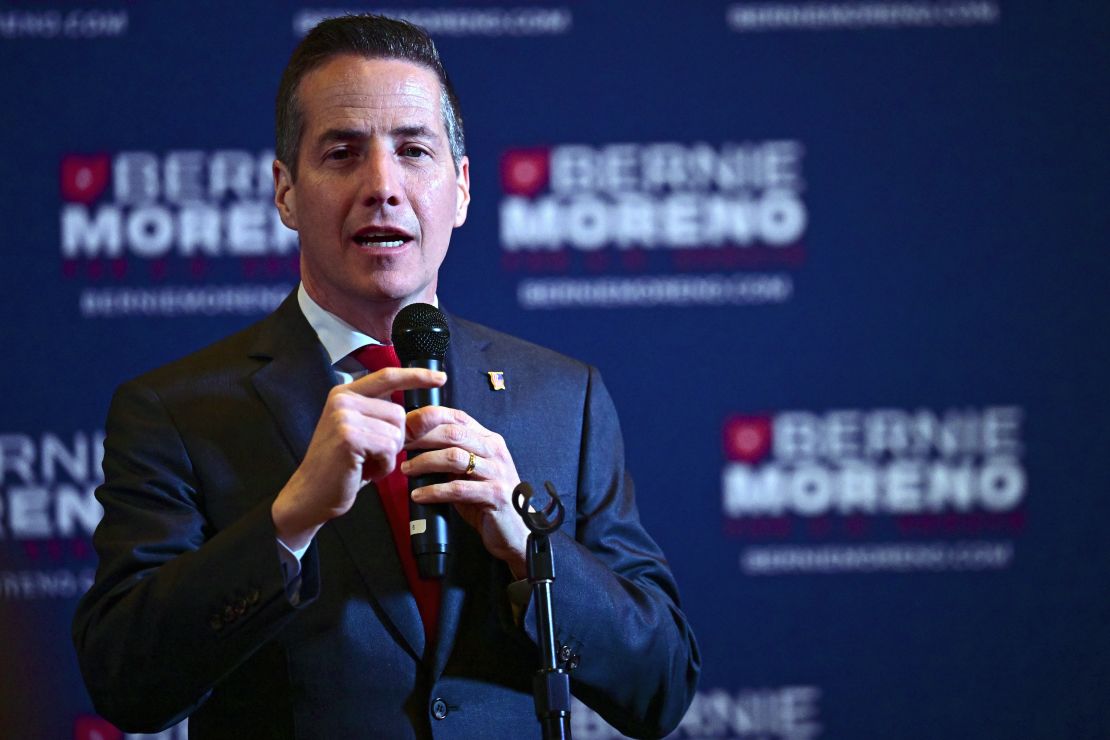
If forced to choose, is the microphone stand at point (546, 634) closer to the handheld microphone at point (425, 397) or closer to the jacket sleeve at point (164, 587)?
the handheld microphone at point (425, 397)

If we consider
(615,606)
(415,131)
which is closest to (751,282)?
(415,131)

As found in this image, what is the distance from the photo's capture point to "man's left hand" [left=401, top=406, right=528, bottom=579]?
5.39 feet

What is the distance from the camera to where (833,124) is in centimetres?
353

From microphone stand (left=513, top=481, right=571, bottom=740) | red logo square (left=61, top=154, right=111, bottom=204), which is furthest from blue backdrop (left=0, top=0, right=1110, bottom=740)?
microphone stand (left=513, top=481, right=571, bottom=740)

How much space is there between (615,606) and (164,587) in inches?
25.8

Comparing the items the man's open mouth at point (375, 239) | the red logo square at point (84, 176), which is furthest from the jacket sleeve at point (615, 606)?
the red logo square at point (84, 176)

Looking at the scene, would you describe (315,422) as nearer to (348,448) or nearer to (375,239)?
(375,239)

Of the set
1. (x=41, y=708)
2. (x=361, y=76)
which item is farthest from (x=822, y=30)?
(x=41, y=708)

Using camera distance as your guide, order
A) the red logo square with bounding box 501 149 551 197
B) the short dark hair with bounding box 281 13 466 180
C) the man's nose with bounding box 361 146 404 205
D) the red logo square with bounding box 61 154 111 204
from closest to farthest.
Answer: the man's nose with bounding box 361 146 404 205 → the short dark hair with bounding box 281 13 466 180 → the red logo square with bounding box 61 154 111 204 → the red logo square with bounding box 501 149 551 197

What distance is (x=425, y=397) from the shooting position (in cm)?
171

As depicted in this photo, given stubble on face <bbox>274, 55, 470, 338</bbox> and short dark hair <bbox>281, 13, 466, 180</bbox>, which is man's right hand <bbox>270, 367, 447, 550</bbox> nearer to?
stubble on face <bbox>274, 55, 470, 338</bbox>

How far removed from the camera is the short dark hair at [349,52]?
209 cm

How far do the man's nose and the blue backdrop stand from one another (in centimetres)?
143

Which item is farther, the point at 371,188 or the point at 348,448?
the point at 371,188
